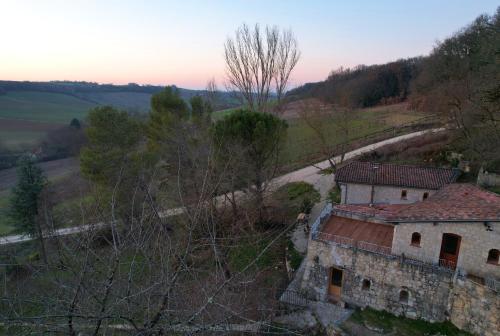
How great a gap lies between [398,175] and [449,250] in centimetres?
725

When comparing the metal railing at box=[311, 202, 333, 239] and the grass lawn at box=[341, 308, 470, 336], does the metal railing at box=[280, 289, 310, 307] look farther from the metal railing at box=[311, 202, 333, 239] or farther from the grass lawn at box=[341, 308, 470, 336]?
the metal railing at box=[311, 202, 333, 239]

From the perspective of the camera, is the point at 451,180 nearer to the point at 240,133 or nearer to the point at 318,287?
the point at 318,287

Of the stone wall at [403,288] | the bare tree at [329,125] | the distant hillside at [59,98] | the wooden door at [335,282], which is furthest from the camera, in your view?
the distant hillside at [59,98]

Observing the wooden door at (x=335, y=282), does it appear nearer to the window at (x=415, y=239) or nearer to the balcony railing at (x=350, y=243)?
the balcony railing at (x=350, y=243)

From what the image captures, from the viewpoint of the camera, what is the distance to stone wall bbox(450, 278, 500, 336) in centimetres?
1072

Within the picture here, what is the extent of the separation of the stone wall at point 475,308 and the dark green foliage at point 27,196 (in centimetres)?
2264

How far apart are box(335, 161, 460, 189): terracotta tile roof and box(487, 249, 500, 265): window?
6580 millimetres

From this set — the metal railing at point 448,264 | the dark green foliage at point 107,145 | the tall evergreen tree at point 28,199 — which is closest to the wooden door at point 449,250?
the metal railing at point 448,264

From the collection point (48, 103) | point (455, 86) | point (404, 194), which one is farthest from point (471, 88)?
point (48, 103)

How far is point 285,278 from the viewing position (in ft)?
51.6

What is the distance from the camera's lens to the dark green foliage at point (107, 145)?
68.1ft

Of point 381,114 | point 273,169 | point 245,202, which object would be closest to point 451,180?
point 273,169

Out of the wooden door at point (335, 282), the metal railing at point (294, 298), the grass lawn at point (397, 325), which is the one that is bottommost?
the metal railing at point (294, 298)

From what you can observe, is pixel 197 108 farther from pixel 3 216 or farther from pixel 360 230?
pixel 3 216
